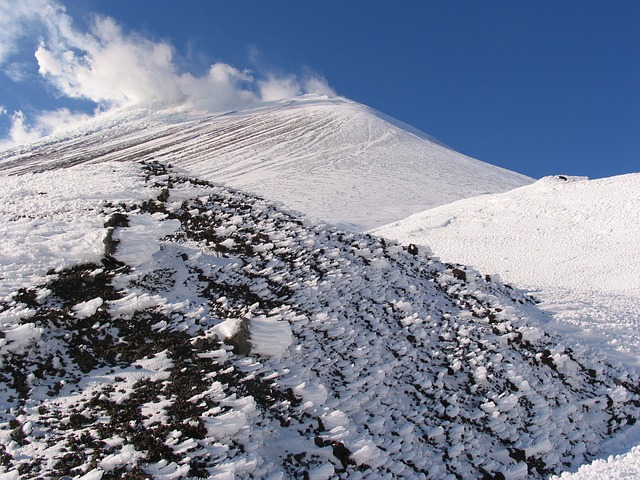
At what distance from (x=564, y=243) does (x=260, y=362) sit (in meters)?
18.3

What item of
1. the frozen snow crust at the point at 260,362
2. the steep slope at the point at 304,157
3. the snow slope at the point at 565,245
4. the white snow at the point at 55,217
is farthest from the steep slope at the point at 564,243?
the white snow at the point at 55,217

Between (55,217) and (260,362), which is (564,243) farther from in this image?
(55,217)

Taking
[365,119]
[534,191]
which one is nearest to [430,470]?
[534,191]

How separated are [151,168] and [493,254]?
14.1 m

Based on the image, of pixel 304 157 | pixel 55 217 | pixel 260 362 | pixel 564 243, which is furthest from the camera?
pixel 304 157

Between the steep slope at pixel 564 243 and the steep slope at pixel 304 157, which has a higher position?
the steep slope at pixel 304 157

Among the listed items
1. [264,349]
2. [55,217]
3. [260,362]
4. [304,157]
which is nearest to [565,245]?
[264,349]

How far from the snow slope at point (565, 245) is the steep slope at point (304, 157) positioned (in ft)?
17.1

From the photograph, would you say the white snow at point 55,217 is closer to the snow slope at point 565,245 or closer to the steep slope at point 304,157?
the snow slope at point 565,245

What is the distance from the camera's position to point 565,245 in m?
20.4

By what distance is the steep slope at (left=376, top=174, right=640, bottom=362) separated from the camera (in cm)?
1281

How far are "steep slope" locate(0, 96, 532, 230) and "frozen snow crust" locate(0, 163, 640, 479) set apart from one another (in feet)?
52.9

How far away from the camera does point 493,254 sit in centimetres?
2005

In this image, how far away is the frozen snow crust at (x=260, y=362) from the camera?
5.26m
